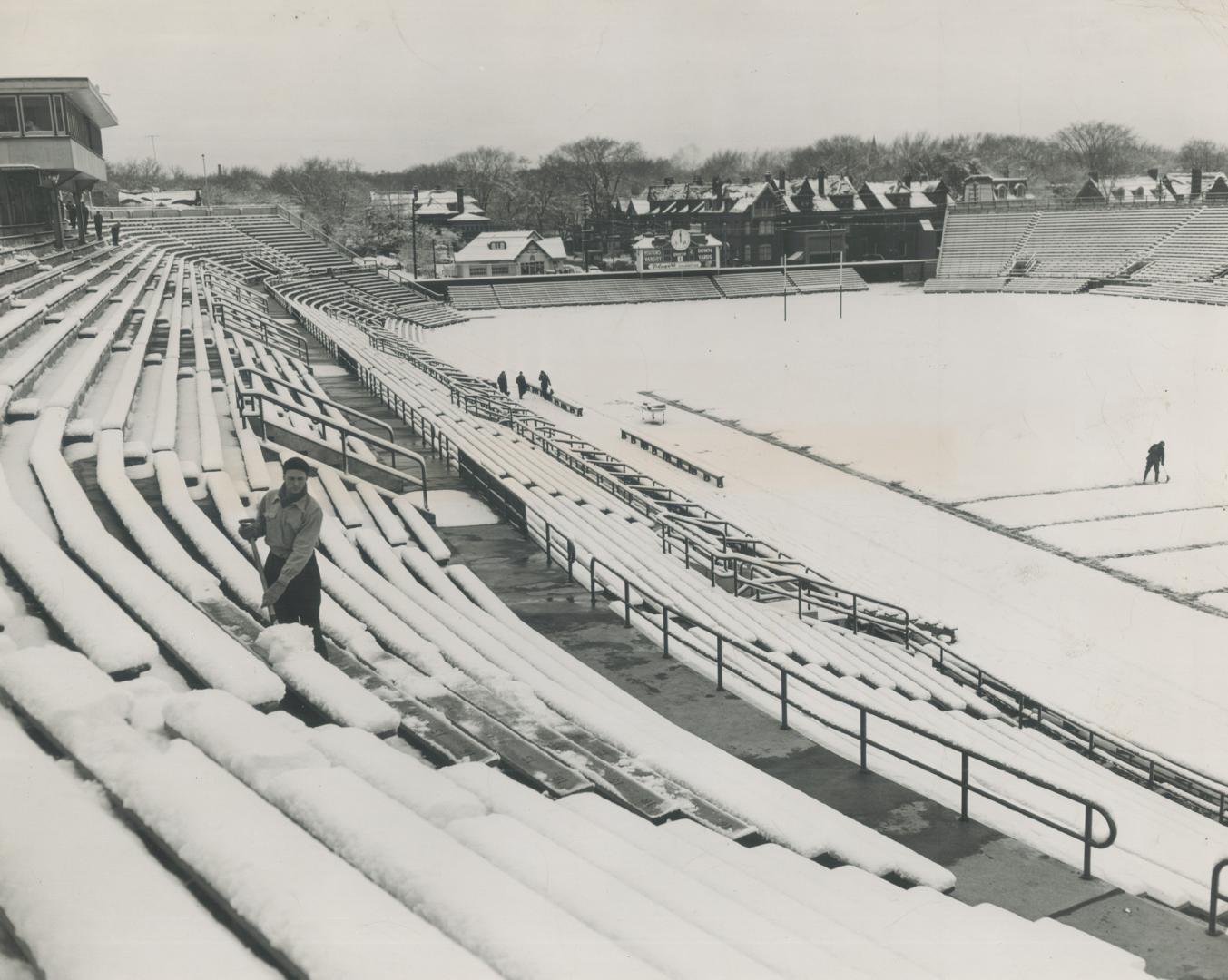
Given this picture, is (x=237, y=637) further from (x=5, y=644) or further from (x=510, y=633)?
(x=510, y=633)

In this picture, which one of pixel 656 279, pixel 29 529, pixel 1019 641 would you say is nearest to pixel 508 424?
pixel 1019 641

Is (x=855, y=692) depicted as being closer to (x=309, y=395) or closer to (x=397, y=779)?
(x=397, y=779)

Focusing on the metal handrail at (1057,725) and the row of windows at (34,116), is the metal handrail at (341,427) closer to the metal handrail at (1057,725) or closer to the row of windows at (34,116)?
the metal handrail at (1057,725)

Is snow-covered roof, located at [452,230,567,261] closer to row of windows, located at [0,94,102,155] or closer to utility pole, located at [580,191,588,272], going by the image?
utility pole, located at [580,191,588,272]

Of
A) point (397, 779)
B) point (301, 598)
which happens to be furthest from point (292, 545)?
point (397, 779)

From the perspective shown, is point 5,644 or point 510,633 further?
point 510,633

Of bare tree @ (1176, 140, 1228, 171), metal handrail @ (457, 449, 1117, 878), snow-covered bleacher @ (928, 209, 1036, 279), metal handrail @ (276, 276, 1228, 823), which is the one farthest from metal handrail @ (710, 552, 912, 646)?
bare tree @ (1176, 140, 1228, 171)
